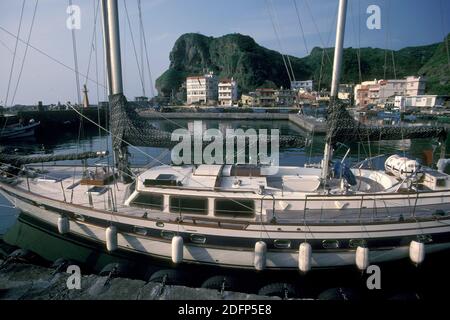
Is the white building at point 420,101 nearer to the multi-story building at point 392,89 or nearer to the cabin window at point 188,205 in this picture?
the multi-story building at point 392,89

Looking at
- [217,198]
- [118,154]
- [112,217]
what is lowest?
[112,217]

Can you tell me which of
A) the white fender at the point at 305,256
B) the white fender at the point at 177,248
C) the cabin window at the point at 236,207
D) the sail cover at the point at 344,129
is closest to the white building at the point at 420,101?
the sail cover at the point at 344,129

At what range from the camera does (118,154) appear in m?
10.3

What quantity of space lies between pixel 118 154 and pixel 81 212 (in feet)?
8.08

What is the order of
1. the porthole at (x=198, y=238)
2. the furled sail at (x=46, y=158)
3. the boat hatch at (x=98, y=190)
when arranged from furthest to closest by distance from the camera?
the furled sail at (x=46, y=158), the boat hatch at (x=98, y=190), the porthole at (x=198, y=238)

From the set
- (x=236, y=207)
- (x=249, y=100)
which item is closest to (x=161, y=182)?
(x=236, y=207)

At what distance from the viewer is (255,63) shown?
144000 mm

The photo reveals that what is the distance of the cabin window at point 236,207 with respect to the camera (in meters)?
8.46

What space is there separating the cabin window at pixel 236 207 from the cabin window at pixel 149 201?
6.12 feet

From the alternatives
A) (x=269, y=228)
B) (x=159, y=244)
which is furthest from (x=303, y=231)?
(x=159, y=244)

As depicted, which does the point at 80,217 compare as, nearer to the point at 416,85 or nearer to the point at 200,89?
the point at 416,85

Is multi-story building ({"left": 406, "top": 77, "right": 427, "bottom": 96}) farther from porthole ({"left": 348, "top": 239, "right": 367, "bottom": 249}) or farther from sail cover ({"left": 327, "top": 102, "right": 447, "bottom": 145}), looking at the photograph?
porthole ({"left": 348, "top": 239, "right": 367, "bottom": 249})

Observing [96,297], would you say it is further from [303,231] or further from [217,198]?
[303,231]
